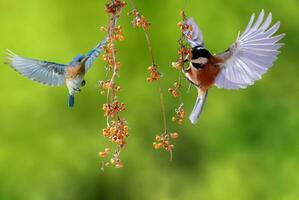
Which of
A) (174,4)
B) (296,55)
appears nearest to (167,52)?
(174,4)

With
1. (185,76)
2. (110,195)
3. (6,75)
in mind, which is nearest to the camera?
(185,76)

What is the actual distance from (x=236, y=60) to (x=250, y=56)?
2.1 inches

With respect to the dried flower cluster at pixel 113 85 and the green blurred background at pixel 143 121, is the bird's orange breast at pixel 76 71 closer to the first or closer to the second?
the dried flower cluster at pixel 113 85

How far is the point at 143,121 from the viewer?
3465mm

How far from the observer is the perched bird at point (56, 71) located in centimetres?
141

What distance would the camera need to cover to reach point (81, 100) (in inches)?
131

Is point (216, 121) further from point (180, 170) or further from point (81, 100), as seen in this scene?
point (81, 100)

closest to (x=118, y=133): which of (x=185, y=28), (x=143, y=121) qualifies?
(x=185, y=28)

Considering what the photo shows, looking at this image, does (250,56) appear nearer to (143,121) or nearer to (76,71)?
(76,71)

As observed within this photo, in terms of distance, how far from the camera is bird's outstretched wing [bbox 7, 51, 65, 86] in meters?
1.48

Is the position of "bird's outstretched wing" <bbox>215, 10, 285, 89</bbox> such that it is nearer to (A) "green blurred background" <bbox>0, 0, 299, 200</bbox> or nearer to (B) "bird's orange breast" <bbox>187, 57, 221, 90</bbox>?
(B) "bird's orange breast" <bbox>187, 57, 221, 90</bbox>

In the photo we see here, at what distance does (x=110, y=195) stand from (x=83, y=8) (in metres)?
0.99

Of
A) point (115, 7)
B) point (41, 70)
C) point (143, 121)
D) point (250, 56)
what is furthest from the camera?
point (143, 121)

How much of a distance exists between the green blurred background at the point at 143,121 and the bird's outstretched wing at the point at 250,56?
6.22 feet
